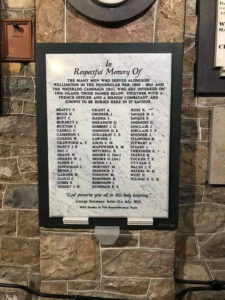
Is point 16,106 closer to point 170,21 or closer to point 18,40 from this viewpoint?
point 18,40

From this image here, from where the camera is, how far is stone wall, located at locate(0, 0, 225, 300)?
1.36 m

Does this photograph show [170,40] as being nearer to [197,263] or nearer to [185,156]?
[185,156]

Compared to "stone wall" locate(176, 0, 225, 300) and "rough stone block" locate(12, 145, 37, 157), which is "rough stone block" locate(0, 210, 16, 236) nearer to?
"rough stone block" locate(12, 145, 37, 157)

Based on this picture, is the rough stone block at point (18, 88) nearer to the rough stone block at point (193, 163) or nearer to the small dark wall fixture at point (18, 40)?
the small dark wall fixture at point (18, 40)

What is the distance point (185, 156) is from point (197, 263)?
2.02ft

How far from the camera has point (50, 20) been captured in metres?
1.36

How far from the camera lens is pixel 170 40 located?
1.36 metres

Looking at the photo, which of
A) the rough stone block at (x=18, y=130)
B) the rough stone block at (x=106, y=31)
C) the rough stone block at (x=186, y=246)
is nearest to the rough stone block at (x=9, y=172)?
the rough stone block at (x=18, y=130)

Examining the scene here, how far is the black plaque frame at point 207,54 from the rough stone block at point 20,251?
124 centimetres

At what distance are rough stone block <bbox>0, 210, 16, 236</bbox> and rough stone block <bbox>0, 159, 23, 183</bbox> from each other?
0.58 ft

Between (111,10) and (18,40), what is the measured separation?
51 cm

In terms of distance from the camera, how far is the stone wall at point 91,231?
1.36 m

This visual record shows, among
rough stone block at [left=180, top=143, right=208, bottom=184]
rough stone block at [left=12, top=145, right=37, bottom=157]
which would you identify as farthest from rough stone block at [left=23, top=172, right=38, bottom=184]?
rough stone block at [left=180, top=143, right=208, bottom=184]

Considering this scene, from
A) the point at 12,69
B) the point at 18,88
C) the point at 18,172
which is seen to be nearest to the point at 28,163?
the point at 18,172
